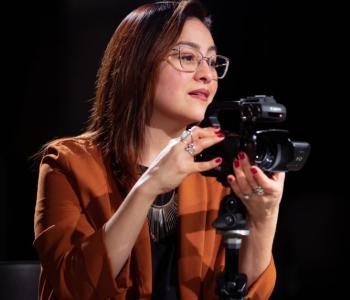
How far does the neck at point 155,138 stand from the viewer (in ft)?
5.21

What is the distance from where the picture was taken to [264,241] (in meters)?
1.45

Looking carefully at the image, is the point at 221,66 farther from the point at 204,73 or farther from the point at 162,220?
the point at 162,220

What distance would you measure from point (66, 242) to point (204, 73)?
1.66 ft

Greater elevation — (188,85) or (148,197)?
(188,85)

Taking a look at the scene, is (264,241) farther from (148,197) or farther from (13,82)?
(13,82)

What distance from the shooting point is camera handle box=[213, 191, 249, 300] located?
1259mm

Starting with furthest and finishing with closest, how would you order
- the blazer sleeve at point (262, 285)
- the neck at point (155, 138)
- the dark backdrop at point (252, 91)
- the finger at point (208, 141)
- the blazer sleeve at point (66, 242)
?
the dark backdrop at point (252, 91), the neck at point (155, 138), the blazer sleeve at point (262, 285), the blazer sleeve at point (66, 242), the finger at point (208, 141)

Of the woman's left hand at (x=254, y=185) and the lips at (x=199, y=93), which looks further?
the lips at (x=199, y=93)

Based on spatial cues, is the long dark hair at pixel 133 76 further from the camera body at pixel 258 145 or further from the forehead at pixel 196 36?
the camera body at pixel 258 145

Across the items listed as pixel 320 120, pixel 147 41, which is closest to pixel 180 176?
pixel 147 41

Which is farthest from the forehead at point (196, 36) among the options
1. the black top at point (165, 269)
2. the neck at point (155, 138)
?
the black top at point (165, 269)

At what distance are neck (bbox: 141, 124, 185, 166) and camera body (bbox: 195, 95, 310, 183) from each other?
0.96 feet

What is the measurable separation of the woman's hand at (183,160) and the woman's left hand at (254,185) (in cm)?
5

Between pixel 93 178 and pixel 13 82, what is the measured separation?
1.11 m
